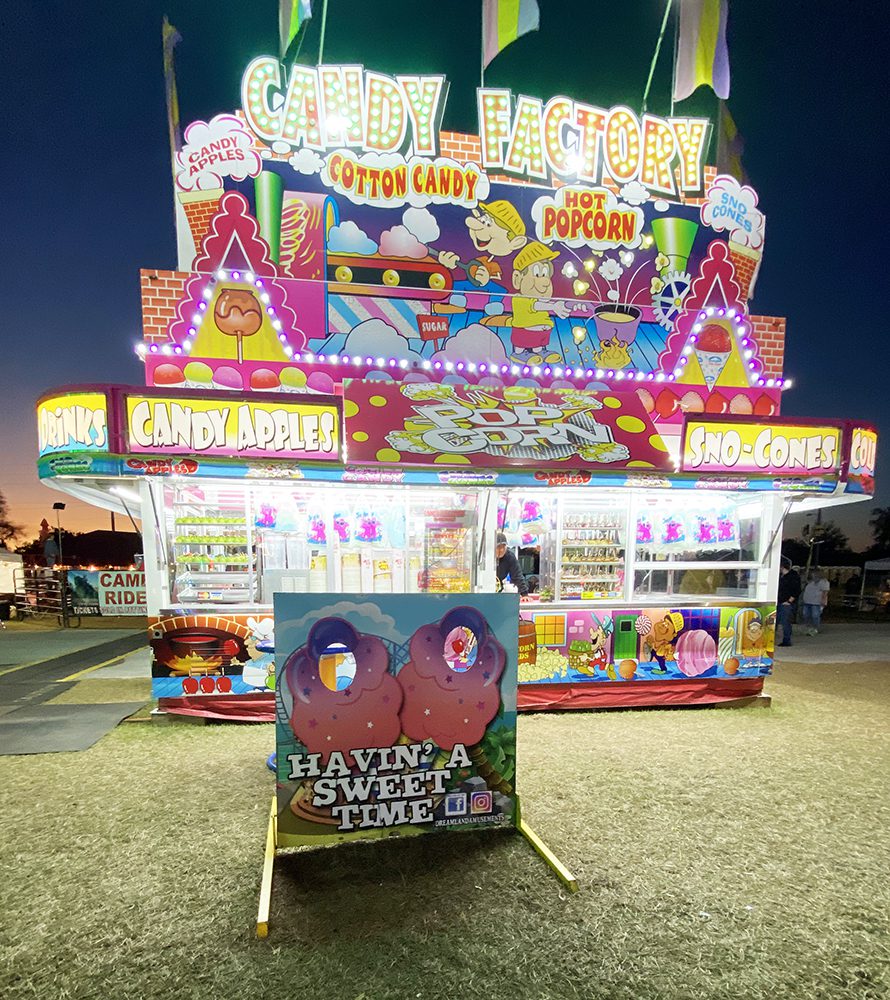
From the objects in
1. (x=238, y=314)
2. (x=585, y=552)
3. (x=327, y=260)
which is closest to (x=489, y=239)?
(x=327, y=260)

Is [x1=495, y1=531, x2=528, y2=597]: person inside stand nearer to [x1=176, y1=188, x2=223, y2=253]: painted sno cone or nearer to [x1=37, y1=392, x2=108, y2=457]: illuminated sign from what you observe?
[x1=37, y1=392, x2=108, y2=457]: illuminated sign

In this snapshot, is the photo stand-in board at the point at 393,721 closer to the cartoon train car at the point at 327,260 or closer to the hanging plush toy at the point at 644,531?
the hanging plush toy at the point at 644,531

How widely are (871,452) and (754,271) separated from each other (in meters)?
4.28

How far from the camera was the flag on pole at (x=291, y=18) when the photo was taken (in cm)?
682

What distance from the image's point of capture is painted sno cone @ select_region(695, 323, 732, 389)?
8.52m

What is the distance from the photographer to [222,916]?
281cm

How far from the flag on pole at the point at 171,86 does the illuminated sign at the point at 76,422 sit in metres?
4.70

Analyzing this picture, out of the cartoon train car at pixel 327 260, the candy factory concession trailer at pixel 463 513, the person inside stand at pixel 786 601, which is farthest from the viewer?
the person inside stand at pixel 786 601

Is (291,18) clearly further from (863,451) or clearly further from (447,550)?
(863,451)

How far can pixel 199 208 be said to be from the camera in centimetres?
748

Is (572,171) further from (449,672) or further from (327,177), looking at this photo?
(449,672)

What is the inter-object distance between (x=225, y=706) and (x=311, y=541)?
2.31 m

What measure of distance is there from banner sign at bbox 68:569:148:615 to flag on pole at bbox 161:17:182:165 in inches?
413

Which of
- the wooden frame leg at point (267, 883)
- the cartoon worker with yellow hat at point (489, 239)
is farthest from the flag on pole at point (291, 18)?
the wooden frame leg at point (267, 883)
